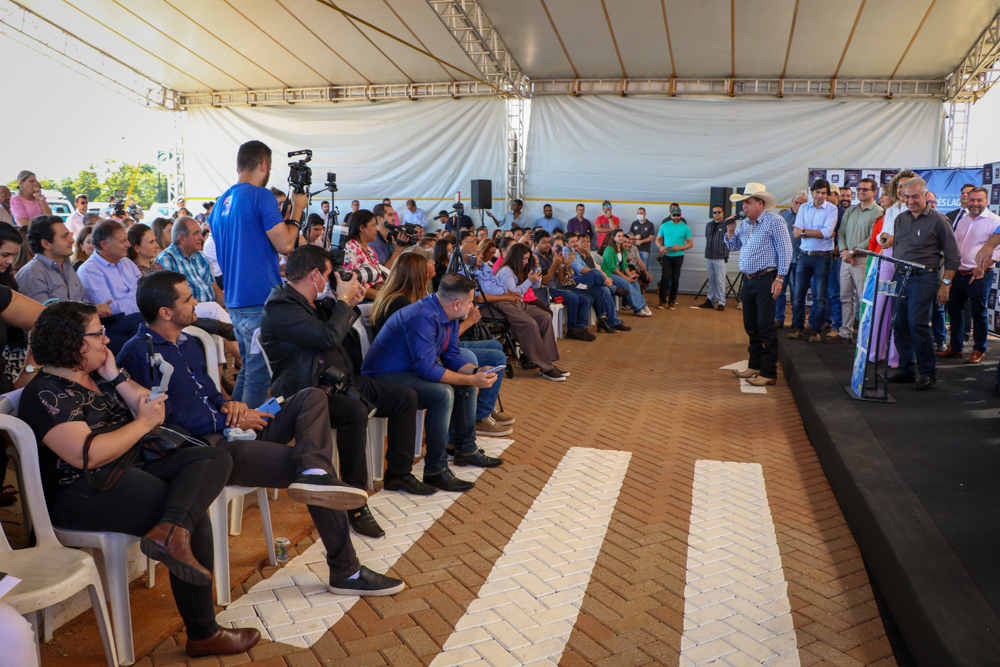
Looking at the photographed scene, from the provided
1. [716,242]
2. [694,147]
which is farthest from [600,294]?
[694,147]

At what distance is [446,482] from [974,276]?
5471mm

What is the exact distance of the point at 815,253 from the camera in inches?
295

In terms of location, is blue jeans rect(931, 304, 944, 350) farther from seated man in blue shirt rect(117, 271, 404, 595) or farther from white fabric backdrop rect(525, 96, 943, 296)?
seated man in blue shirt rect(117, 271, 404, 595)

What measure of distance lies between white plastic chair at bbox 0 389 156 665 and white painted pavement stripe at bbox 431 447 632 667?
1.01 metres

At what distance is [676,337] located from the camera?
9094 millimetres

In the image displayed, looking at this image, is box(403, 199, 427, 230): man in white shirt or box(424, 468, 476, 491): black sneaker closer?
box(424, 468, 476, 491): black sneaker

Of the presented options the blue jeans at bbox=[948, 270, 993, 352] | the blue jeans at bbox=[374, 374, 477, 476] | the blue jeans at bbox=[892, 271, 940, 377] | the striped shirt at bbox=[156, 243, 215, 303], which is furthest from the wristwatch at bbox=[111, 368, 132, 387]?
the blue jeans at bbox=[948, 270, 993, 352]

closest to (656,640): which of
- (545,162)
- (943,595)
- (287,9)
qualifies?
(943,595)

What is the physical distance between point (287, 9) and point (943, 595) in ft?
38.4

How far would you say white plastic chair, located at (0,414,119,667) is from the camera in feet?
6.36

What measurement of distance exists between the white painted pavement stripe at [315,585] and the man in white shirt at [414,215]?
1084cm

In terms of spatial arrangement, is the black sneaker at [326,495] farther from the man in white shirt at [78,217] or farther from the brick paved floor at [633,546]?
the man in white shirt at [78,217]

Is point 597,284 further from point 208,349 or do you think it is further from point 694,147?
point 208,349

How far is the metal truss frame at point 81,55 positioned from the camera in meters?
12.3
